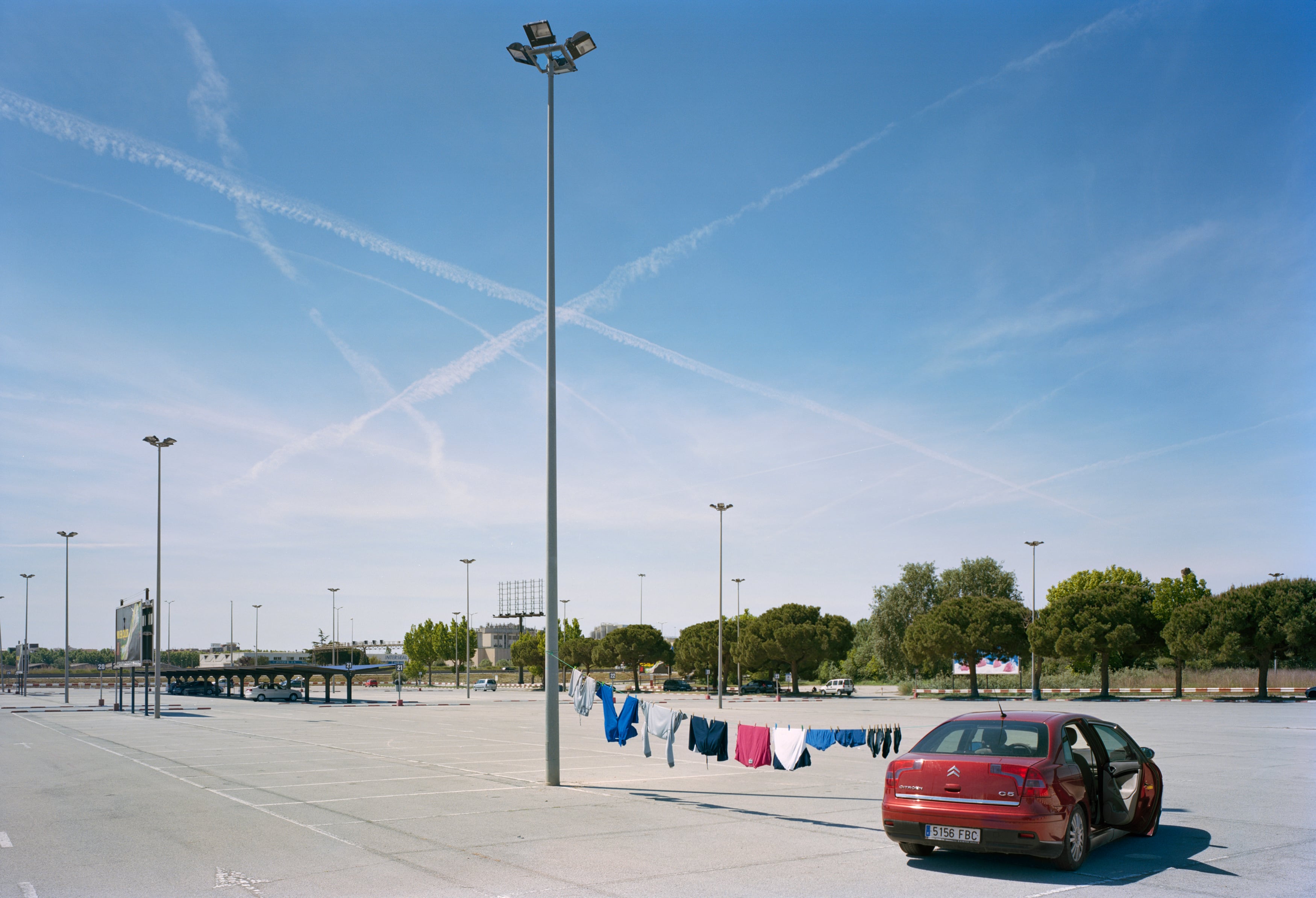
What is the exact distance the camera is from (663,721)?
16.7 metres

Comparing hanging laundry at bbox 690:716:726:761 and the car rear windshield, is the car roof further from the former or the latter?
hanging laundry at bbox 690:716:726:761

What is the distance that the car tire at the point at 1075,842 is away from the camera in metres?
9.34

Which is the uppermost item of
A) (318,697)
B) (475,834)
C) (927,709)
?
(475,834)

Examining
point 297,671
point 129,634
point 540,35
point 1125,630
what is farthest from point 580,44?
point 297,671

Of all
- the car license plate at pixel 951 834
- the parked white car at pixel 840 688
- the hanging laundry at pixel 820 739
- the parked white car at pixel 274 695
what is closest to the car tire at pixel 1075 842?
the car license plate at pixel 951 834

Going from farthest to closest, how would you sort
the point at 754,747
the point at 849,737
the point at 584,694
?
the point at 584,694, the point at 754,747, the point at 849,737

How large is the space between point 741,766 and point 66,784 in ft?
44.1

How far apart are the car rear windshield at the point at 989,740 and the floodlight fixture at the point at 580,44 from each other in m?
12.8

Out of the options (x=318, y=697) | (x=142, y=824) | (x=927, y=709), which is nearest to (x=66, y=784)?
(x=142, y=824)

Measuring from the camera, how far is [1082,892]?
8734 mm

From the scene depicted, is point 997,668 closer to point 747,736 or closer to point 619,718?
point 619,718

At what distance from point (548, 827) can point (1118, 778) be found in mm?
7041

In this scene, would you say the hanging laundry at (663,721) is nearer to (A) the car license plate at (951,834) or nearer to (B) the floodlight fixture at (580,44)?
(A) the car license plate at (951,834)

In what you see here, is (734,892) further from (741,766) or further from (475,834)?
(741,766)
